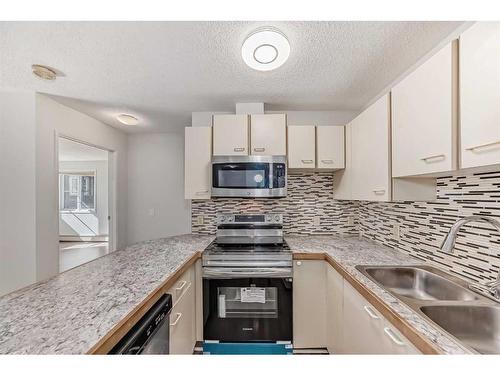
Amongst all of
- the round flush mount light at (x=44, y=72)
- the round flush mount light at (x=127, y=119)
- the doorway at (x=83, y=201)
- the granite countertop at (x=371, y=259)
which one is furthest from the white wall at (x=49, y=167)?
the doorway at (x=83, y=201)

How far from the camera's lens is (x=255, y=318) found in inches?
73.4

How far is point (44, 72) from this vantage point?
1786 millimetres

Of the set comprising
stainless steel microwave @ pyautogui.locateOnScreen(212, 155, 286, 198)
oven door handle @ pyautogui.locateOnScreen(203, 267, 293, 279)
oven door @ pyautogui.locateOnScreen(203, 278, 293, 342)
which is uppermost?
stainless steel microwave @ pyautogui.locateOnScreen(212, 155, 286, 198)

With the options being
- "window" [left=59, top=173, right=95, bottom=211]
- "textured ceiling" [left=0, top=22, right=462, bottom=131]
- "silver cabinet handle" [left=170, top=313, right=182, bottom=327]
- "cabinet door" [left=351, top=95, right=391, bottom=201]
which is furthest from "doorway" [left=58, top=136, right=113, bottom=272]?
"cabinet door" [left=351, top=95, right=391, bottom=201]

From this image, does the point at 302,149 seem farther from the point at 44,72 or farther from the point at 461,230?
the point at 44,72

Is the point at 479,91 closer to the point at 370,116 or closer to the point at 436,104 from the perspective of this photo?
the point at 436,104

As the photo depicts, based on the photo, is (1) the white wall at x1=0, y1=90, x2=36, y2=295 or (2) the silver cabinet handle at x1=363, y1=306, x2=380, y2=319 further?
(1) the white wall at x1=0, y1=90, x2=36, y2=295

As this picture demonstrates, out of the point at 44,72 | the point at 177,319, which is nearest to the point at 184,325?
the point at 177,319

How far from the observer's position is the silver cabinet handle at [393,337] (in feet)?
2.88

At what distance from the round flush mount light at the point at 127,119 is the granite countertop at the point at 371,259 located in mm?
2223

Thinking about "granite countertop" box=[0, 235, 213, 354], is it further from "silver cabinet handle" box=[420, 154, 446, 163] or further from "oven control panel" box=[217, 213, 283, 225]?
"silver cabinet handle" box=[420, 154, 446, 163]

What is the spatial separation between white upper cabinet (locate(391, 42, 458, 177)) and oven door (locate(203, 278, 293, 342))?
1.17m

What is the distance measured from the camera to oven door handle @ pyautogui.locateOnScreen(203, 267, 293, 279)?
186cm

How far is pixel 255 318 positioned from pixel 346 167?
1.48 m
